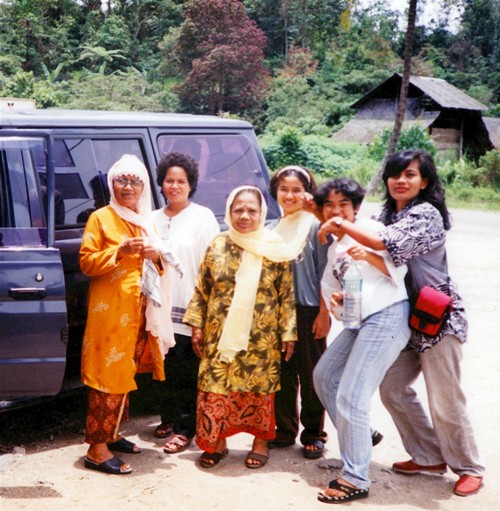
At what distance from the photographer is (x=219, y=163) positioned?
16.9 feet

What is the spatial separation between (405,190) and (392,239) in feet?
1.04

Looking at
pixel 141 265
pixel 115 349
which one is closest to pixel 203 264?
pixel 141 265

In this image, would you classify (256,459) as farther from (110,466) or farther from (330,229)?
(330,229)

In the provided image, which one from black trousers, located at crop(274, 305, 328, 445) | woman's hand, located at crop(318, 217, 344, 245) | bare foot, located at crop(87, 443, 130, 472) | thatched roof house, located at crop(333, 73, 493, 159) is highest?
thatched roof house, located at crop(333, 73, 493, 159)

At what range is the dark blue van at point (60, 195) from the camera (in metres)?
3.70

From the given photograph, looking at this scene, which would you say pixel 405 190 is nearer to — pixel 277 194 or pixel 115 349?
pixel 277 194

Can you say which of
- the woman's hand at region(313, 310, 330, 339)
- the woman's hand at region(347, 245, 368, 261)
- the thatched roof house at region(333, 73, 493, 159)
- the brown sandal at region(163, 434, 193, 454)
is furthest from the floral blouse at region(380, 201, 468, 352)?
the thatched roof house at region(333, 73, 493, 159)

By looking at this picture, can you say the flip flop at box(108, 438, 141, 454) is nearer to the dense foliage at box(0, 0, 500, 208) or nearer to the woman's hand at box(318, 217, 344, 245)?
the woman's hand at box(318, 217, 344, 245)

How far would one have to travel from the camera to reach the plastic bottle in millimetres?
3541

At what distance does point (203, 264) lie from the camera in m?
4.00

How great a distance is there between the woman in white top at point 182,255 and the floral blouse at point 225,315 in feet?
0.64

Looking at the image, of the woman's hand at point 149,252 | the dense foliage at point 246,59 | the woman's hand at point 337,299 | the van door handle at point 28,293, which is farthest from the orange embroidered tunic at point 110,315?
the dense foliage at point 246,59

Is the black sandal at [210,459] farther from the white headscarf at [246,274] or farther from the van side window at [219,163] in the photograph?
the van side window at [219,163]

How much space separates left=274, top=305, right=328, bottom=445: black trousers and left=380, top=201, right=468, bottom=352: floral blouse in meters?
0.65
